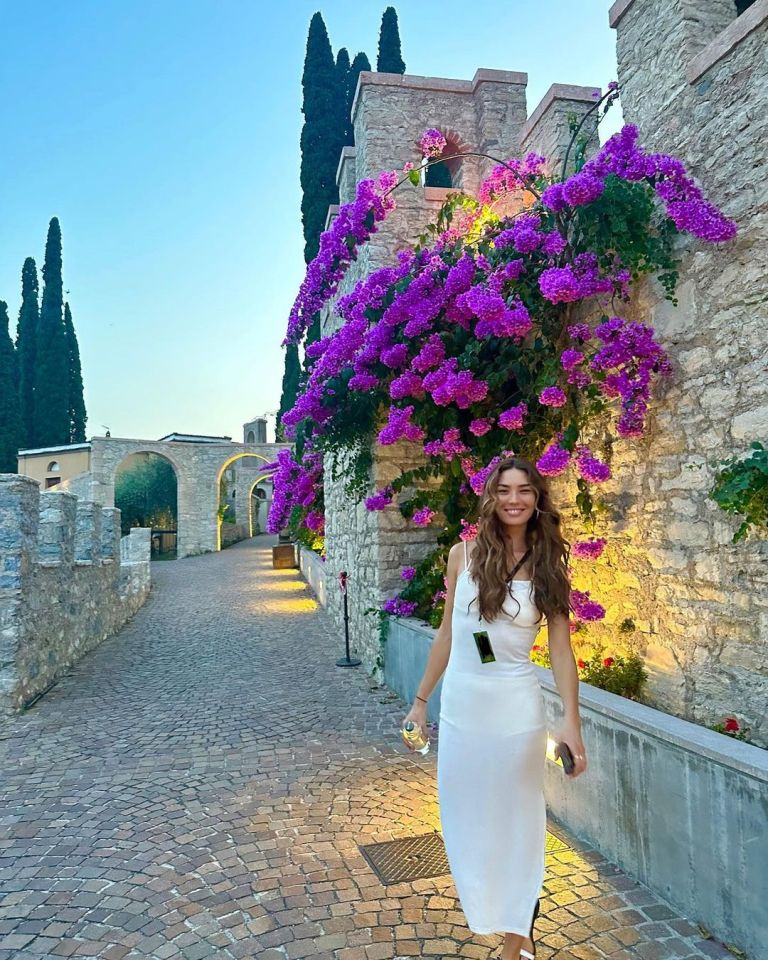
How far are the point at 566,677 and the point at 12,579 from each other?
5.17m

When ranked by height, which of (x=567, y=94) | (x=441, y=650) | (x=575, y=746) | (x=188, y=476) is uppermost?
(x=567, y=94)

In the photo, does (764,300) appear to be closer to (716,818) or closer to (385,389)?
(716,818)

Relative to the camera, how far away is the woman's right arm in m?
2.31

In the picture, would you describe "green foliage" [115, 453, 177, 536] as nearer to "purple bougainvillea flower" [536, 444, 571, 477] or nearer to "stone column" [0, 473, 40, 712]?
"stone column" [0, 473, 40, 712]

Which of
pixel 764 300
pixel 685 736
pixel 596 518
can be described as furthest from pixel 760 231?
pixel 685 736

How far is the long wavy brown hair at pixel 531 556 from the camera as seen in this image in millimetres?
2088

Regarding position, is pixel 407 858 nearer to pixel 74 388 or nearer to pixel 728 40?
pixel 728 40

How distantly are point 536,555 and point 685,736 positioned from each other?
99 cm

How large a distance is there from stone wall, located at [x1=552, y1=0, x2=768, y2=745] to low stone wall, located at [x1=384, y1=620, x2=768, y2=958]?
0.55m

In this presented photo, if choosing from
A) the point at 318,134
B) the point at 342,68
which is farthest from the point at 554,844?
the point at 342,68

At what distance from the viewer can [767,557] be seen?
288cm

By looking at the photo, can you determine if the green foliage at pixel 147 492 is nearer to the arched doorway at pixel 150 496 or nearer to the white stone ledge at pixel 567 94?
the arched doorway at pixel 150 496

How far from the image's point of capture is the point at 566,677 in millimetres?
2113

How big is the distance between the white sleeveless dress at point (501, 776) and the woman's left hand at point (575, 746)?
74 millimetres
